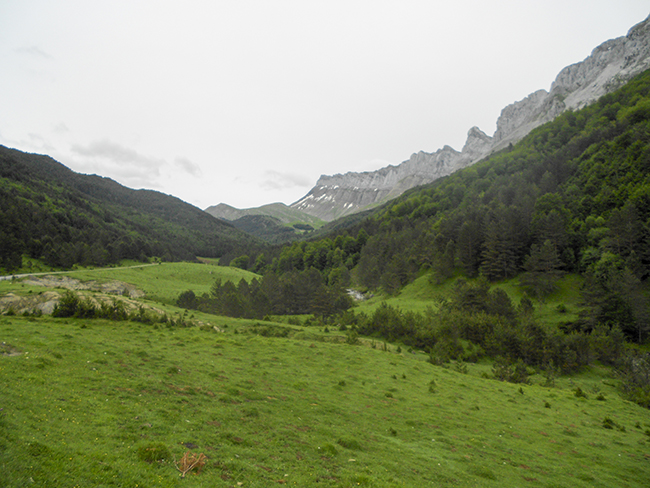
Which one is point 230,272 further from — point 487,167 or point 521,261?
point 487,167

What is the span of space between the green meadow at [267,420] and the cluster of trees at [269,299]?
38.3 meters

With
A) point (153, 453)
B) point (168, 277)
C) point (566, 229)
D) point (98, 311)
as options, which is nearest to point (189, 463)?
point (153, 453)

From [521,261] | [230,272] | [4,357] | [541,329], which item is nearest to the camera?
[4,357]

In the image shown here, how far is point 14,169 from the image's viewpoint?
15300 centimetres

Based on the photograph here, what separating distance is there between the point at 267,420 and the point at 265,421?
0.20 m

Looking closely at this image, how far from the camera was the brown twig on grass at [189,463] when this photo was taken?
26.6 feet

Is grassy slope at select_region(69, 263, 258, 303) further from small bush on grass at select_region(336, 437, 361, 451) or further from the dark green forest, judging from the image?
small bush on grass at select_region(336, 437, 361, 451)

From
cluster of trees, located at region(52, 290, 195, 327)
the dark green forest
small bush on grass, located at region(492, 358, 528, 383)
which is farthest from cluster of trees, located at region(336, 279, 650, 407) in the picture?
cluster of trees, located at region(52, 290, 195, 327)

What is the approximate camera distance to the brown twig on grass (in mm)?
8102

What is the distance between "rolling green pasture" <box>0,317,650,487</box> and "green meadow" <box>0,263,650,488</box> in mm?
86

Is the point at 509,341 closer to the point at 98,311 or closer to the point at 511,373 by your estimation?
the point at 511,373

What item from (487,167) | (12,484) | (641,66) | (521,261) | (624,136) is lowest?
(12,484)

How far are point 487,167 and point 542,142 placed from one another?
2633 cm

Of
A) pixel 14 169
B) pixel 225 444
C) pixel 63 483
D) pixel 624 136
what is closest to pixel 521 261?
pixel 624 136
